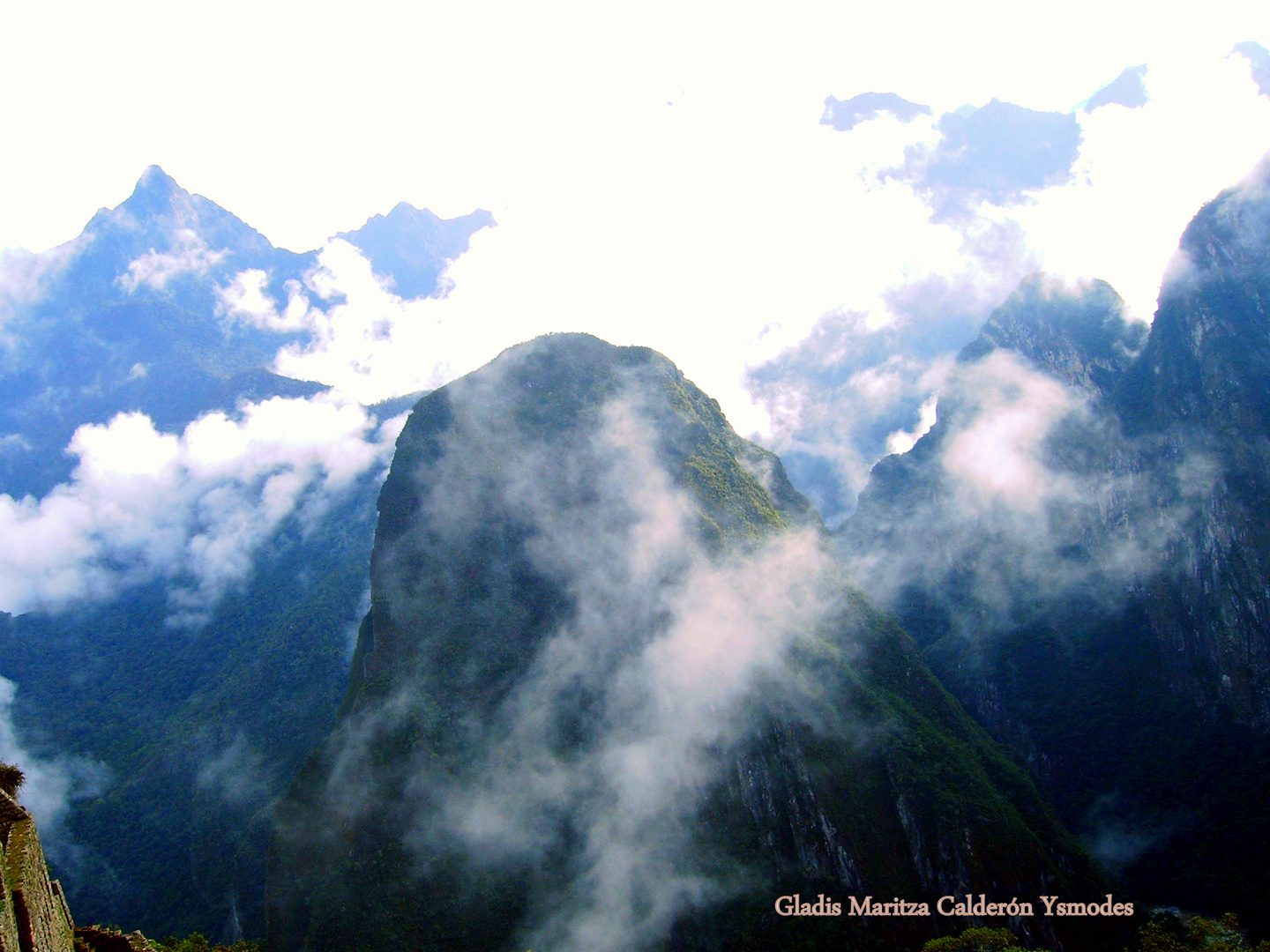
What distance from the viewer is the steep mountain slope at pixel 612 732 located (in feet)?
273

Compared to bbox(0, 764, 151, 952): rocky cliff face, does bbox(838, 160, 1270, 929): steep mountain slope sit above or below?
above

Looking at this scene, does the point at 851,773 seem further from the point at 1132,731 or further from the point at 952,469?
the point at 952,469

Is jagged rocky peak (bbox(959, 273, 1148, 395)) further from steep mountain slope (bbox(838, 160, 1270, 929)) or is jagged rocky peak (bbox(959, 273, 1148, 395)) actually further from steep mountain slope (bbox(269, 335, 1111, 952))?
steep mountain slope (bbox(269, 335, 1111, 952))

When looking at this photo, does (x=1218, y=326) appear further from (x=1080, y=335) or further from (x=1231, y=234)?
(x=1080, y=335)

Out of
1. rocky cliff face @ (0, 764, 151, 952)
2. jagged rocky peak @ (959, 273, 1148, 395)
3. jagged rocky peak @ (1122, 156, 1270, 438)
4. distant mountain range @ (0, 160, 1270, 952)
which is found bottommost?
rocky cliff face @ (0, 764, 151, 952)

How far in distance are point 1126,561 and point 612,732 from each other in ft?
364

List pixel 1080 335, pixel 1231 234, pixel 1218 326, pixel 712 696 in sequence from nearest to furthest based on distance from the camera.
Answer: pixel 712 696 < pixel 1218 326 < pixel 1231 234 < pixel 1080 335

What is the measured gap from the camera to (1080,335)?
18425cm

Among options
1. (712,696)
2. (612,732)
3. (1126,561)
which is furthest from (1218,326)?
(612,732)

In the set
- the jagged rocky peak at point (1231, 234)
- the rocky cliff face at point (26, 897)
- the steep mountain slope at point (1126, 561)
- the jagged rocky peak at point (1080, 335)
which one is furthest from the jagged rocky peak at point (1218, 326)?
the rocky cliff face at point (26, 897)

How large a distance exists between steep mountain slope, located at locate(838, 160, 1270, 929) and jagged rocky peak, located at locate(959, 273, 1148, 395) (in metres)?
0.48

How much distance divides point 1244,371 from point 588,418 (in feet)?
371

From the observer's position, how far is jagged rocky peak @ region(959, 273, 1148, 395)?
570ft

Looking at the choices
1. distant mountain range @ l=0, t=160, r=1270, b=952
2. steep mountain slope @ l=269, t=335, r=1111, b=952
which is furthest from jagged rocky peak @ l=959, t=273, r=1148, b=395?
steep mountain slope @ l=269, t=335, r=1111, b=952
